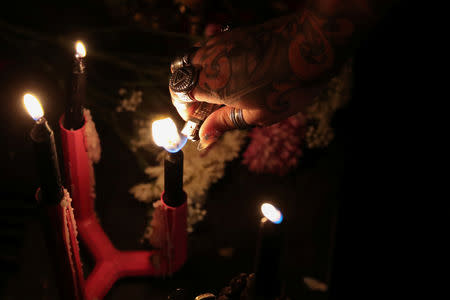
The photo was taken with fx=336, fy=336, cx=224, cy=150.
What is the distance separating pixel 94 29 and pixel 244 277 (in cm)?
290

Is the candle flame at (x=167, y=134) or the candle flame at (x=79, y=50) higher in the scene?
the candle flame at (x=79, y=50)

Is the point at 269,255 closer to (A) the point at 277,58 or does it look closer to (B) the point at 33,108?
(A) the point at 277,58

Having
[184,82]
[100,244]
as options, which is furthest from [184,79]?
[100,244]

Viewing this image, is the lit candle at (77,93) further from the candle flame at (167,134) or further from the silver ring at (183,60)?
the candle flame at (167,134)

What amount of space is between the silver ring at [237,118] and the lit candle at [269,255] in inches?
21.5

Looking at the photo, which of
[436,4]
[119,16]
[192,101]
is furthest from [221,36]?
[119,16]

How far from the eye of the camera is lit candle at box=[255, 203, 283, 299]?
0.96m

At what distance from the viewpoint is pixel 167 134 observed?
1.33 m

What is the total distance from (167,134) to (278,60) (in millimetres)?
518

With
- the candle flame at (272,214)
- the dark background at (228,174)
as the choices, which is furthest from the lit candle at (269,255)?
the dark background at (228,174)

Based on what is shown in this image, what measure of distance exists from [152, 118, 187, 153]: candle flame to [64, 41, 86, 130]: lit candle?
63cm

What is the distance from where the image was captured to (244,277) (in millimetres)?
1477

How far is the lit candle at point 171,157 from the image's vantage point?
132 centimetres

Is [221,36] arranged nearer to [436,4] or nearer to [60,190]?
[436,4]
